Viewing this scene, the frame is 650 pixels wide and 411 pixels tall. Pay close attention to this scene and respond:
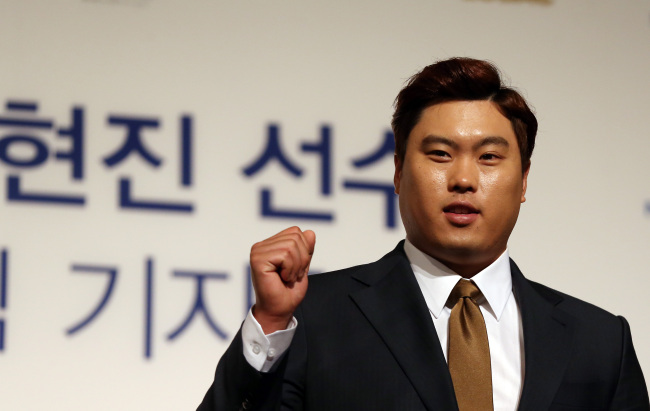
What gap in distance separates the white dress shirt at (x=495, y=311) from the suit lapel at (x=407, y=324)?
30 mm

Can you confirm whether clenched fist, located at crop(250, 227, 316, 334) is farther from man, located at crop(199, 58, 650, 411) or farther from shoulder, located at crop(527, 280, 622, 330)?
shoulder, located at crop(527, 280, 622, 330)

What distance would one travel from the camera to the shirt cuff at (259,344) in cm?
140

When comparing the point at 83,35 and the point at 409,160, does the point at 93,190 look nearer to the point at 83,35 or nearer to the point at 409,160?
the point at 83,35

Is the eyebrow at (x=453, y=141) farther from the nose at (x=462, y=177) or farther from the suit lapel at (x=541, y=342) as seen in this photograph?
the suit lapel at (x=541, y=342)

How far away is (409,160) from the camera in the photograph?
1.66 metres

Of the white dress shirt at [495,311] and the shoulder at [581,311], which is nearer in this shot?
the white dress shirt at [495,311]

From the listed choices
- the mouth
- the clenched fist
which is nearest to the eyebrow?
the mouth

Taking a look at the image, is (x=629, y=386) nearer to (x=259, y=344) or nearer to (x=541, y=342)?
(x=541, y=342)

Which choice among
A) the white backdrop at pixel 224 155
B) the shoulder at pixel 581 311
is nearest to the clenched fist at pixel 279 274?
the shoulder at pixel 581 311

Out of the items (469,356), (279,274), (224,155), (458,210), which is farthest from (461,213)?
(224,155)

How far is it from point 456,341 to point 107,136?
122 cm

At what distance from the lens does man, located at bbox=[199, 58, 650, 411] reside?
1.43 meters

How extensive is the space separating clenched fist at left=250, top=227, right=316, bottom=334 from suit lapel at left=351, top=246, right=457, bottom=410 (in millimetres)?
199

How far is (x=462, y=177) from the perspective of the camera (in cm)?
159
